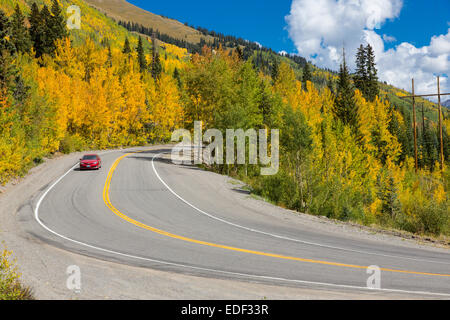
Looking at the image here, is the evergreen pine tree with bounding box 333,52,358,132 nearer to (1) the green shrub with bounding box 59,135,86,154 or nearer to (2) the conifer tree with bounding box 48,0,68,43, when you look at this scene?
(1) the green shrub with bounding box 59,135,86,154

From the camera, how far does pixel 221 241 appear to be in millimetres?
11773

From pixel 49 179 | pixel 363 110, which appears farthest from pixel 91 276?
pixel 363 110

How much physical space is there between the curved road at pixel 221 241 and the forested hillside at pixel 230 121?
20.7ft

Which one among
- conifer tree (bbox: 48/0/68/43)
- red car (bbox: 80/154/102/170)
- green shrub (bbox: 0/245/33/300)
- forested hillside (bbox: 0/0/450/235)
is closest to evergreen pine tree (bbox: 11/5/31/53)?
forested hillside (bbox: 0/0/450/235)

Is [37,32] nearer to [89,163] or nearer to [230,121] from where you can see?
[89,163]

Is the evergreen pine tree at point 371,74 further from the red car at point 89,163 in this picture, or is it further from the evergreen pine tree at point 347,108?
the red car at point 89,163

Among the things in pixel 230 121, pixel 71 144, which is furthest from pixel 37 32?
pixel 230 121

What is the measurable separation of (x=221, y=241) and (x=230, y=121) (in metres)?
19.4

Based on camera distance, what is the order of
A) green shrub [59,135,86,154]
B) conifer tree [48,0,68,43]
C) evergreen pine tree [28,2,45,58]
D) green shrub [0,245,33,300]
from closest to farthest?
green shrub [0,245,33,300] < green shrub [59,135,86,154] < evergreen pine tree [28,2,45,58] < conifer tree [48,0,68,43]

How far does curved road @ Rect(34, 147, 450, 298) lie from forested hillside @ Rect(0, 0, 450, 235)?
631 centimetres

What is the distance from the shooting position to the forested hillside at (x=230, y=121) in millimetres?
22656

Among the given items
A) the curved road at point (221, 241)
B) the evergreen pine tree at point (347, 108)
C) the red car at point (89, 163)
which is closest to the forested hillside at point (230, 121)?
the evergreen pine tree at point (347, 108)

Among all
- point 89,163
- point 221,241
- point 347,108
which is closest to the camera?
point 221,241

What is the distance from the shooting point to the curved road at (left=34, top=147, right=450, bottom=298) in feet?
29.3
